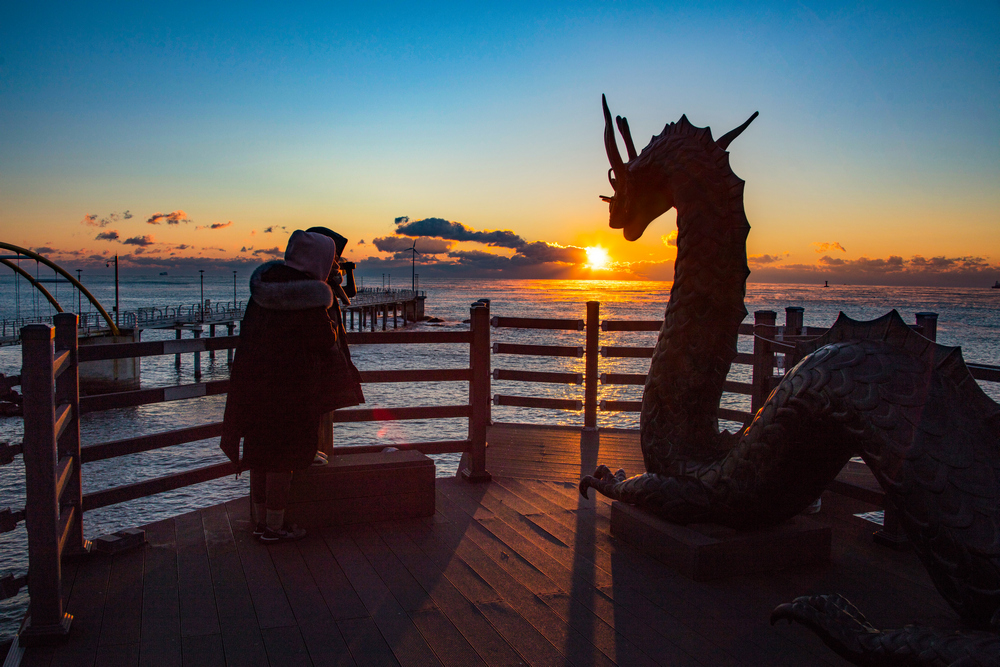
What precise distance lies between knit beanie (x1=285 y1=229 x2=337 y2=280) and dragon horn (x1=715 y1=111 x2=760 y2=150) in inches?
76.8

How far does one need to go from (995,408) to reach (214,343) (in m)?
3.49

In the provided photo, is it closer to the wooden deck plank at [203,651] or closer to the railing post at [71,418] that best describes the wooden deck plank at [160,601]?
the wooden deck plank at [203,651]

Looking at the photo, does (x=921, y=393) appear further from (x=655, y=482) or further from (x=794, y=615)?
(x=655, y=482)

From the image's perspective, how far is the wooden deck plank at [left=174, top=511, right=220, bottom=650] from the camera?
2.38m

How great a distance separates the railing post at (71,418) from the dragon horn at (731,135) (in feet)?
10.1

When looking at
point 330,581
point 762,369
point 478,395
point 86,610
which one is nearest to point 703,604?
point 330,581

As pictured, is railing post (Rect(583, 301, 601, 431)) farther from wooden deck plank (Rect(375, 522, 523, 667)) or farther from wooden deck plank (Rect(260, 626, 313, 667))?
wooden deck plank (Rect(260, 626, 313, 667))

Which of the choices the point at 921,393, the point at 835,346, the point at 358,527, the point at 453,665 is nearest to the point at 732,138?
the point at 835,346

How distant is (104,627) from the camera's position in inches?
92.4

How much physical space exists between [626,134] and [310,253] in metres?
1.75

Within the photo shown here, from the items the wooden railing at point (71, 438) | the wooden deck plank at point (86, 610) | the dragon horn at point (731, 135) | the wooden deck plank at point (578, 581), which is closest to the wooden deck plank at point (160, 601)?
the wooden deck plank at point (86, 610)

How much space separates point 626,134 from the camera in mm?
3295

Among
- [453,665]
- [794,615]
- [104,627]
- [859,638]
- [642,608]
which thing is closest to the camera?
[859,638]

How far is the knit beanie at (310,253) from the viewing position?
118 inches
